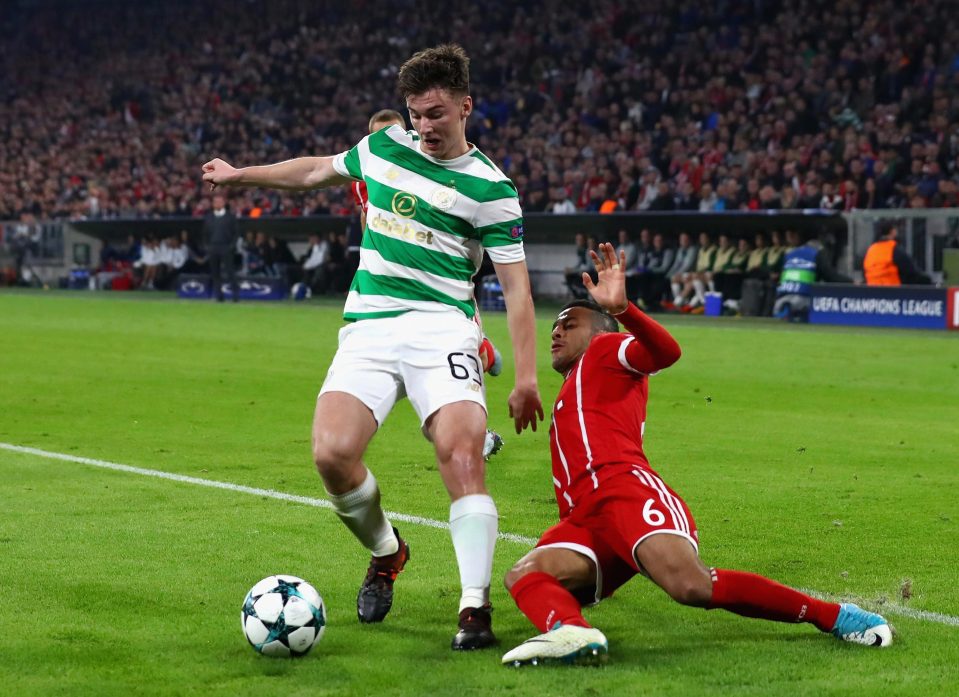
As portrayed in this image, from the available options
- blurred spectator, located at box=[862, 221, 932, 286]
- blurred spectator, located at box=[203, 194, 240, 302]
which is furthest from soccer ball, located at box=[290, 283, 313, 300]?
blurred spectator, located at box=[862, 221, 932, 286]

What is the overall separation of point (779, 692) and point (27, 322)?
20.1 meters

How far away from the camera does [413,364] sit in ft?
16.0

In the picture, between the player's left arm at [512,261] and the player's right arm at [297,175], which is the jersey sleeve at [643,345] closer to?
the player's left arm at [512,261]

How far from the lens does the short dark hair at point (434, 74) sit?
4789 mm

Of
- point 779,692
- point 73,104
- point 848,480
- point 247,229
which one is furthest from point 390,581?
point 73,104

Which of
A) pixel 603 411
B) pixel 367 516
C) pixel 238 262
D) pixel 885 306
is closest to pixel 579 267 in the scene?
pixel 885 306

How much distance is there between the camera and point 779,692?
13.2ft

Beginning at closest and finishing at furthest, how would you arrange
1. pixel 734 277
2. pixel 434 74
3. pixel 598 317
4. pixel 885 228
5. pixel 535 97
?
pixel 434 74 → pixel 598 317 → pixel 885 228 → pixel 734 277 → pixel 535 97

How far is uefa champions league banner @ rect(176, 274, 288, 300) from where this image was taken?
98.6 ft

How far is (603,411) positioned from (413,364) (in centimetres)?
72

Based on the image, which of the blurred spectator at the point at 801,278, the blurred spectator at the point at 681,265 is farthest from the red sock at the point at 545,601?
the blurred spectator at the point at 681,265

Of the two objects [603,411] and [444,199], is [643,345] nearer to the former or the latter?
[603,411]

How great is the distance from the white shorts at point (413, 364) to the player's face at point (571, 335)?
1.26ft

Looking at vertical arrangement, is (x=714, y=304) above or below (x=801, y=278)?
below
